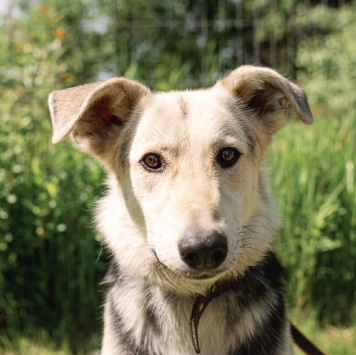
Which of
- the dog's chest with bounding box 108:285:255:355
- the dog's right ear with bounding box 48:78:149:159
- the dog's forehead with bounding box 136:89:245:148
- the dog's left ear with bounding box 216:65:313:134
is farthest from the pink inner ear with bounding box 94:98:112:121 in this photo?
the dog's chest with bounding box 108:285:255:355

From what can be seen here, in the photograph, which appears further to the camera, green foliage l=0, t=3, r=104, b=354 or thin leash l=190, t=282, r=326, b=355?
green foliage l=0, t=3, r=104, b=354

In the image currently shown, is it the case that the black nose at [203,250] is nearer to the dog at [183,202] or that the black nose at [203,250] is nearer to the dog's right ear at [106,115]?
the dog at [183,202]

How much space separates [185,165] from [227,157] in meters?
0.25

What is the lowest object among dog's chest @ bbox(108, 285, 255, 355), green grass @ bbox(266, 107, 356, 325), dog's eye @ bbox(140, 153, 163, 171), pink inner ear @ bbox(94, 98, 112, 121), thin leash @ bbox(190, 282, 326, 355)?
green grass @ bbox(266, 107, 356, 325)

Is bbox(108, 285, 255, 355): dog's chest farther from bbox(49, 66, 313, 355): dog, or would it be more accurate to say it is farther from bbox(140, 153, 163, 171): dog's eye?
bbox(140, 153, 163, 171): dog's eye

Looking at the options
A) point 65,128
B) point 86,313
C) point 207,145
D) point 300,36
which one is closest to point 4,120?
point 86,313

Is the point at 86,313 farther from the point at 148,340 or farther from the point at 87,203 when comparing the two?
the point at 148,340

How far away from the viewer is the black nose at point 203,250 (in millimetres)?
2297

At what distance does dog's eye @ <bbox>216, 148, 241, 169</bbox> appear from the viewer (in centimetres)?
278

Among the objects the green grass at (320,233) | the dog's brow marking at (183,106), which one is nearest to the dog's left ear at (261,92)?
the dog's brow marking at (183,106)

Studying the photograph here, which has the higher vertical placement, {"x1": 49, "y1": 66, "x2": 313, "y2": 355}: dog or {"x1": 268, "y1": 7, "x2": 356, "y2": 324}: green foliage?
{"x1": 49, "y1": 66, "x2": 313, "y2": 355}: dog

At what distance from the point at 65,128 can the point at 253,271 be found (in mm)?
1272

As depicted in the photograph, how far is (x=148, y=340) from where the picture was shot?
9.39ft

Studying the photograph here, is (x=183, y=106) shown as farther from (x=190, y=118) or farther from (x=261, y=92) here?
(x=261, y=92)
